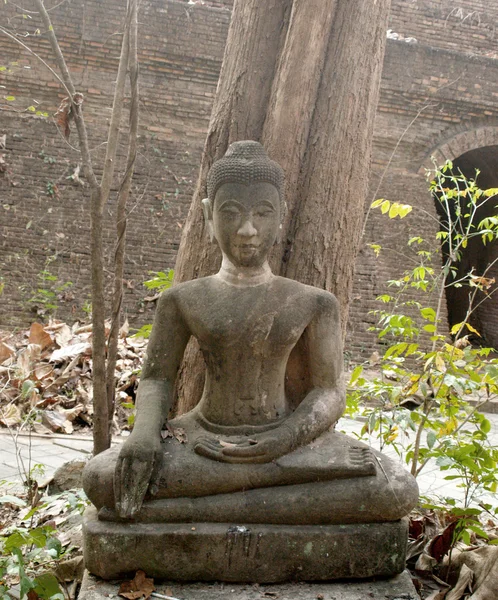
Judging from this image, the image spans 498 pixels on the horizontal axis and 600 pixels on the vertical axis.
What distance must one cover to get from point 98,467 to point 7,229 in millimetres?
8038

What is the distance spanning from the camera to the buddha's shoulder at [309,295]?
8.97ft

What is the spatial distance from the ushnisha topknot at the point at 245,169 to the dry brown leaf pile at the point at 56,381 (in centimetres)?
359

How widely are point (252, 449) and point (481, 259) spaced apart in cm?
1319

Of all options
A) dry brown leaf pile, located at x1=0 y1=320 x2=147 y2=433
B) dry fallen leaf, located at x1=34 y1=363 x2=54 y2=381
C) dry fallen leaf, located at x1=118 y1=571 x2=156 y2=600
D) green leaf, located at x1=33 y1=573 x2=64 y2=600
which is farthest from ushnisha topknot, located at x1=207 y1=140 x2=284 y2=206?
dry fallen leaf, located at x1=34 y1=363 x2=54 y2=381

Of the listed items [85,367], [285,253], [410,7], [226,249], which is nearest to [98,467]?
[226,249]

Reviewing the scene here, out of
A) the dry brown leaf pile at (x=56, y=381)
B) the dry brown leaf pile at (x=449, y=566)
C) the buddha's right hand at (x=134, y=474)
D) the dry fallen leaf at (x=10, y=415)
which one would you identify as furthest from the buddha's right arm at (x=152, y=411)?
the dry fallen leaf at (x=10, y=415)

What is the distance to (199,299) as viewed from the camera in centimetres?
273

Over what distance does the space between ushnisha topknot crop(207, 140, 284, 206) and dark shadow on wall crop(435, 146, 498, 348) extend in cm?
982

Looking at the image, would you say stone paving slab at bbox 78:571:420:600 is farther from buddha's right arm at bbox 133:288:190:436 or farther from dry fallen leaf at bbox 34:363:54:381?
dry fallen leaf at bbox 34:363:54:381

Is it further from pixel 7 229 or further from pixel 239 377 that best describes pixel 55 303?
pixel 239 377

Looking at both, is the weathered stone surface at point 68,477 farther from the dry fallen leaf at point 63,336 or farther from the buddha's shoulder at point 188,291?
the dry fallen leaf at point 63,336

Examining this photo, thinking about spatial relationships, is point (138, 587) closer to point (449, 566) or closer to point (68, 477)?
point (449, 566)

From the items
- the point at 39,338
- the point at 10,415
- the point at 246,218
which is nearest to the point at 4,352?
the point at 39,338

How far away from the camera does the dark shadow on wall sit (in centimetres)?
1269
